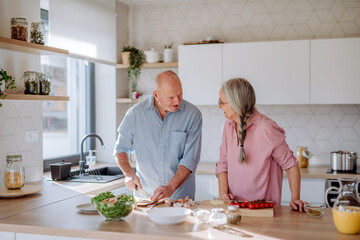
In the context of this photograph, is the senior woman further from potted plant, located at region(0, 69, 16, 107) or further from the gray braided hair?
potted plant, located at region(0, 69, 16, 107)

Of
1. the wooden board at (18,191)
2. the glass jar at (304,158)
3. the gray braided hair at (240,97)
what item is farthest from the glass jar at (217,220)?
the glass jar at (304,158)

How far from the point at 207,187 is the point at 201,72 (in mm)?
1184

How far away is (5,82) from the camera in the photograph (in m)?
3.03

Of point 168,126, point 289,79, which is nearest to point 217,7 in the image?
point 289,79

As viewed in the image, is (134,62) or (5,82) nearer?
(5,82)

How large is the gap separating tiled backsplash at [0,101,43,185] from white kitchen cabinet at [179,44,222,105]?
1553mm

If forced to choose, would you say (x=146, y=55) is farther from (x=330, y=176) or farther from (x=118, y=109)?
(x=330, y=176)

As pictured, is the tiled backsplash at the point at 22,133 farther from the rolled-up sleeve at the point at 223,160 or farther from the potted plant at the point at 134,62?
the rolled-up sleeve at the point at 223,160

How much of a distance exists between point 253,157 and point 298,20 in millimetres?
2502

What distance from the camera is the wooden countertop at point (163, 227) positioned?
1.86 metres

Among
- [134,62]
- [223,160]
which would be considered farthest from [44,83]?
[134,62]

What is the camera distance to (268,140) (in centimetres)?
243

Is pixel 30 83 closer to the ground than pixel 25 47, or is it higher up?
closer to the ground

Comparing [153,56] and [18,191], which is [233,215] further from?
[153,56]
